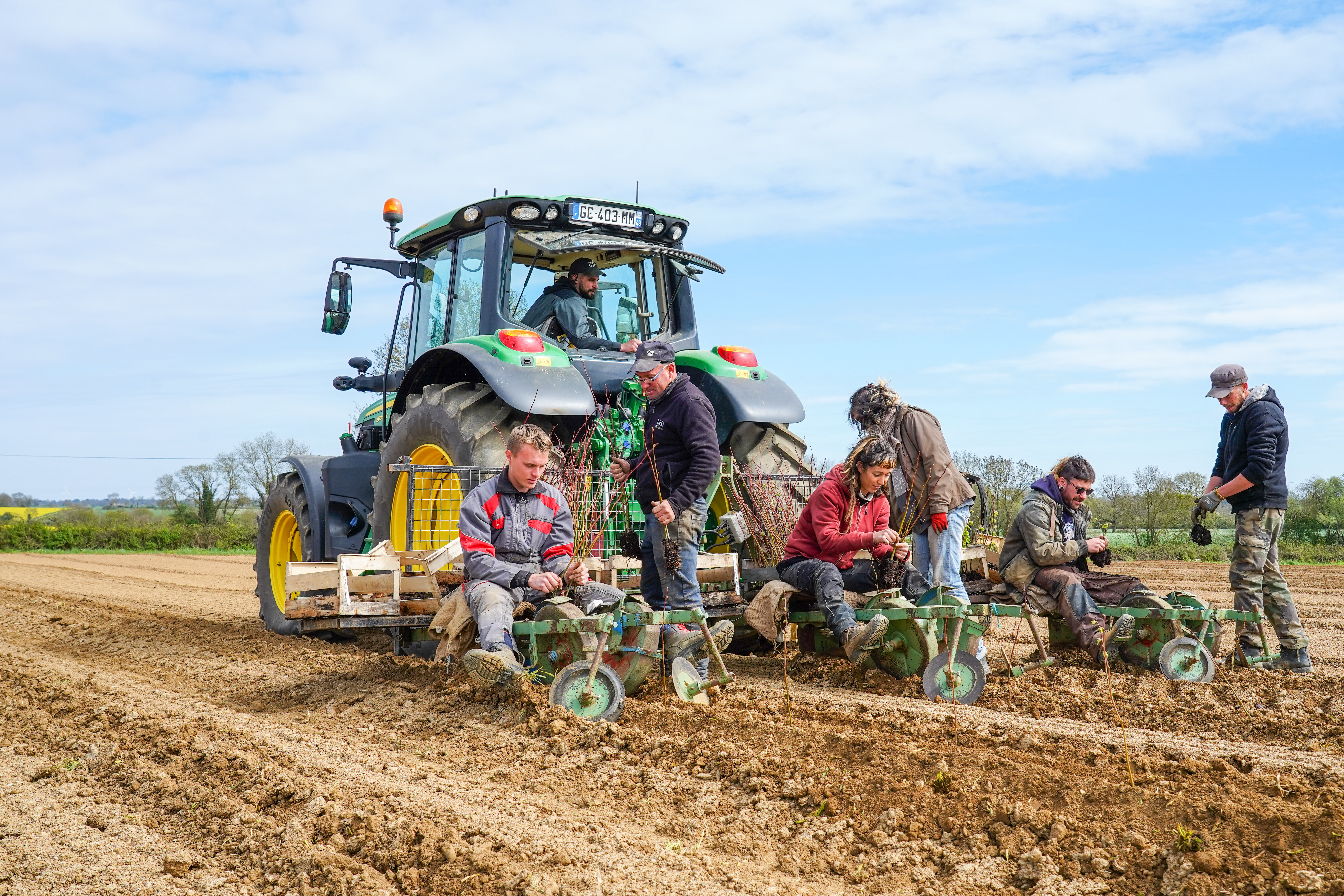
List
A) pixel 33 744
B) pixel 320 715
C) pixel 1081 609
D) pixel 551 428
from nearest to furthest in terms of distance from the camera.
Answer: pixel 33 744, pixel 320 715, pixel 1081 609, pixel 551 428

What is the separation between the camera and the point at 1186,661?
5.13 m

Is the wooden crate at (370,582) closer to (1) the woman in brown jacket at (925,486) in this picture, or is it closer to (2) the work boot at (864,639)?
(2) the work boot at (864,639)

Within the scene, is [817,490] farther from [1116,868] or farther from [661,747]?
[1116,868]

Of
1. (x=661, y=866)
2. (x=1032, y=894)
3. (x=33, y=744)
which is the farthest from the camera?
(x=33, y=744)

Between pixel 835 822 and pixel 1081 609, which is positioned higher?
pixel 1081 609

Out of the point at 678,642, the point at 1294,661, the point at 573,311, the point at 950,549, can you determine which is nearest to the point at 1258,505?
the point at 1294,661

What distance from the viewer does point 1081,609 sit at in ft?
17.8

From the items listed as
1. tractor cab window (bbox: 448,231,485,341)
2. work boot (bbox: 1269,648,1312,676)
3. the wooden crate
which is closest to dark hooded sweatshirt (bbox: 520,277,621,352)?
tractor cab window (bbox: 448,231,485,341)

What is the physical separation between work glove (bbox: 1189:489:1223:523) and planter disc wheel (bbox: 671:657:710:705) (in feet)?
9.63

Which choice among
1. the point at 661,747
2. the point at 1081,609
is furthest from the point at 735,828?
the point at 1081,609

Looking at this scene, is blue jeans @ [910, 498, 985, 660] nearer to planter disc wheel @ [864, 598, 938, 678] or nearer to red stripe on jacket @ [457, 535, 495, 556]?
planter disc wheel @ [864, 598, 938, 678]

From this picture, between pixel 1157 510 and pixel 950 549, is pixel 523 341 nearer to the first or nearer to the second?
pixel 950 549

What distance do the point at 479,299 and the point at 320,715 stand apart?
9.35 feet

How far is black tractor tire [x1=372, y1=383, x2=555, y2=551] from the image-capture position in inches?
224
